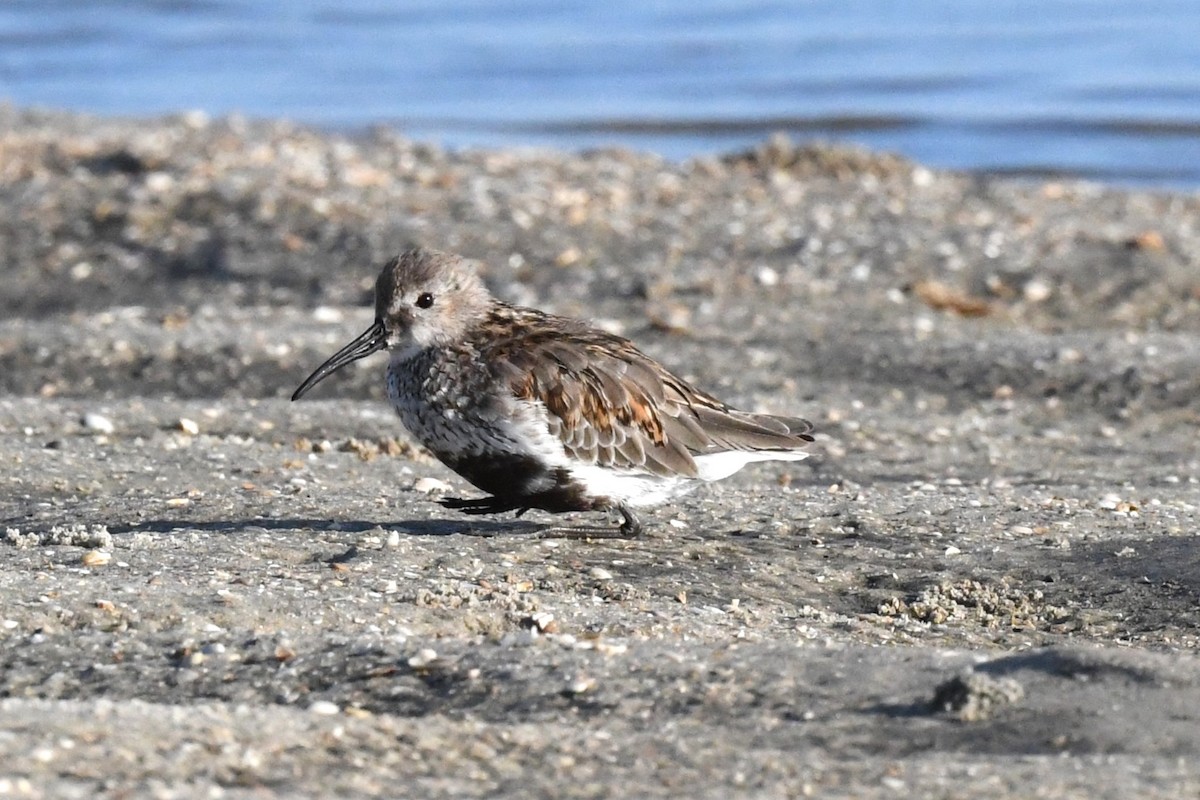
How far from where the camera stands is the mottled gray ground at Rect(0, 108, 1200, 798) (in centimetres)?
452

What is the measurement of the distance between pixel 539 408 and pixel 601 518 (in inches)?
35.8

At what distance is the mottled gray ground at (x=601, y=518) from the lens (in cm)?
452

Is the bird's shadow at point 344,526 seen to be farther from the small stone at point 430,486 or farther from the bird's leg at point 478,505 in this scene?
the small stone at point 430,486

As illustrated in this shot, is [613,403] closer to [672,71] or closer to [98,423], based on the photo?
[98,423]

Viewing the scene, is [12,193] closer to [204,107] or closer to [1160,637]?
[204,107]

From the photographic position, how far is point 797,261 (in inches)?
476

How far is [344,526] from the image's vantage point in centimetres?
678

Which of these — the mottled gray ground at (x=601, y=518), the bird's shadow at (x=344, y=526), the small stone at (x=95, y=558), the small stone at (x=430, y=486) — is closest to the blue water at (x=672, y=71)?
the mottled gray ground at (x=601, y=518)

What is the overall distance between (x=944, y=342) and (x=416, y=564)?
16.5 ft

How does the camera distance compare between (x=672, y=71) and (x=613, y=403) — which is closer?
(x=613, y=403)

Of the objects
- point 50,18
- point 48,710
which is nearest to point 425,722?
point 48,710

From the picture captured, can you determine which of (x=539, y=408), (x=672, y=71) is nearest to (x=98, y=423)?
(x=539, y=408)

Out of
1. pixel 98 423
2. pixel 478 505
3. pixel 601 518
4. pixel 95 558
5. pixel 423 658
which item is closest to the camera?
pixel 423 658

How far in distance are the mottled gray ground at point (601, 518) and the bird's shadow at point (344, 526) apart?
0.03 m
